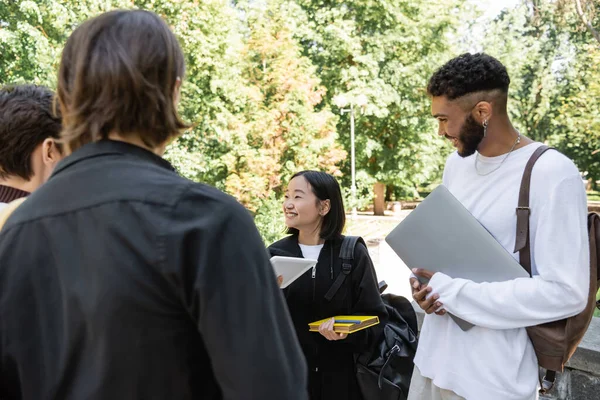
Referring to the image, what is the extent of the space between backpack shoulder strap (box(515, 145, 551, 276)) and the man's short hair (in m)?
1.54

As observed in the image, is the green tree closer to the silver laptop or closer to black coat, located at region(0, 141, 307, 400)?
the silver laptop

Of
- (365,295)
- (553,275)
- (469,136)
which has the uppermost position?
(469,136)

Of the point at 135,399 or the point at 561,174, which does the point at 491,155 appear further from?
→ the point at 135,399

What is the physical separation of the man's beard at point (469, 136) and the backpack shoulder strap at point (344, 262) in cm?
A: 101

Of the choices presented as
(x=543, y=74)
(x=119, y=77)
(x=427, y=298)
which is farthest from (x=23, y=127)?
(x=543, y=74)

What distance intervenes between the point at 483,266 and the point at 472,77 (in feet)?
2.26

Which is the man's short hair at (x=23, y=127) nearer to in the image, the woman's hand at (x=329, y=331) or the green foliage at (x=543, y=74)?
the woman's hand at (x=329, y=331)

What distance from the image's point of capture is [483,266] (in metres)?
1.82

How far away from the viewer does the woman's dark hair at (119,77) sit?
0.91 m

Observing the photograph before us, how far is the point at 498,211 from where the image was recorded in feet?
5.96

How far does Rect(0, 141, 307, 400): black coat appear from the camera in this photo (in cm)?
84

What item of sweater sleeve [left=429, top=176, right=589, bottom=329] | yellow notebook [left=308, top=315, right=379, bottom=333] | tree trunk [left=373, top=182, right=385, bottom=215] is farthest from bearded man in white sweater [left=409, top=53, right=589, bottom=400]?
tree trunk [left=373, top=182, right=385, bottom=215]

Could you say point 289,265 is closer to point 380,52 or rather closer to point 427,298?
point 427,298

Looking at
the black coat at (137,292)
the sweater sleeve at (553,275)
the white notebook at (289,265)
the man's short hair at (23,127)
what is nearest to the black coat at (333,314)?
the white notebook at (289,265)
